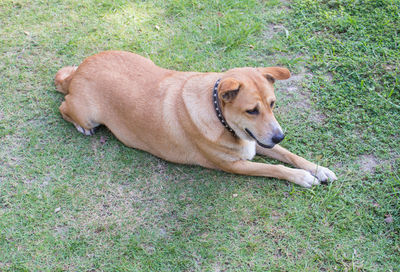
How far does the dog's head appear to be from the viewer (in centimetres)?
369

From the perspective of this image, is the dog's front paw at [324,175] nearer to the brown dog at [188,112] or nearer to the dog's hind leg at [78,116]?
the brown dog at [188,112]

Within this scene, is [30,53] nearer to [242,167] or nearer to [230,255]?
[242,167]

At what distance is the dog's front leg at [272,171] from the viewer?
4.15 metres

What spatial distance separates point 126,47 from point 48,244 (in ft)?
11.5

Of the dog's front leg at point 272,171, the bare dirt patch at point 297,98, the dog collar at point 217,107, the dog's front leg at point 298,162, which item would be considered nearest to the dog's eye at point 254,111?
the dog collar at point 217,107

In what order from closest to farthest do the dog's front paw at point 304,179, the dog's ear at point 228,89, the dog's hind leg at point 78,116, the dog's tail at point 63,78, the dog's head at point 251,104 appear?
the dog's ear at point 228,89, the dog's head at point 251,104, the dog's front paw at point 304,179, the dog's hind leg at point 78,116, the dog's tail at point 63,78

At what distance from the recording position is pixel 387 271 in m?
3.50

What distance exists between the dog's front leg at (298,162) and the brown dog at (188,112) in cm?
1

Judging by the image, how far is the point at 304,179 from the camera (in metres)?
4.15

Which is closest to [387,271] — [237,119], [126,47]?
[237,119]

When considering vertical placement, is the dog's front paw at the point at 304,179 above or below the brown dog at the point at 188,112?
below

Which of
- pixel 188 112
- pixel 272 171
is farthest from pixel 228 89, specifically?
pixel 272 171

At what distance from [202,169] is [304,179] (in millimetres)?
1246

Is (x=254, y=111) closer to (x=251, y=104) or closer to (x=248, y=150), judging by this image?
(x=251, y=104)
